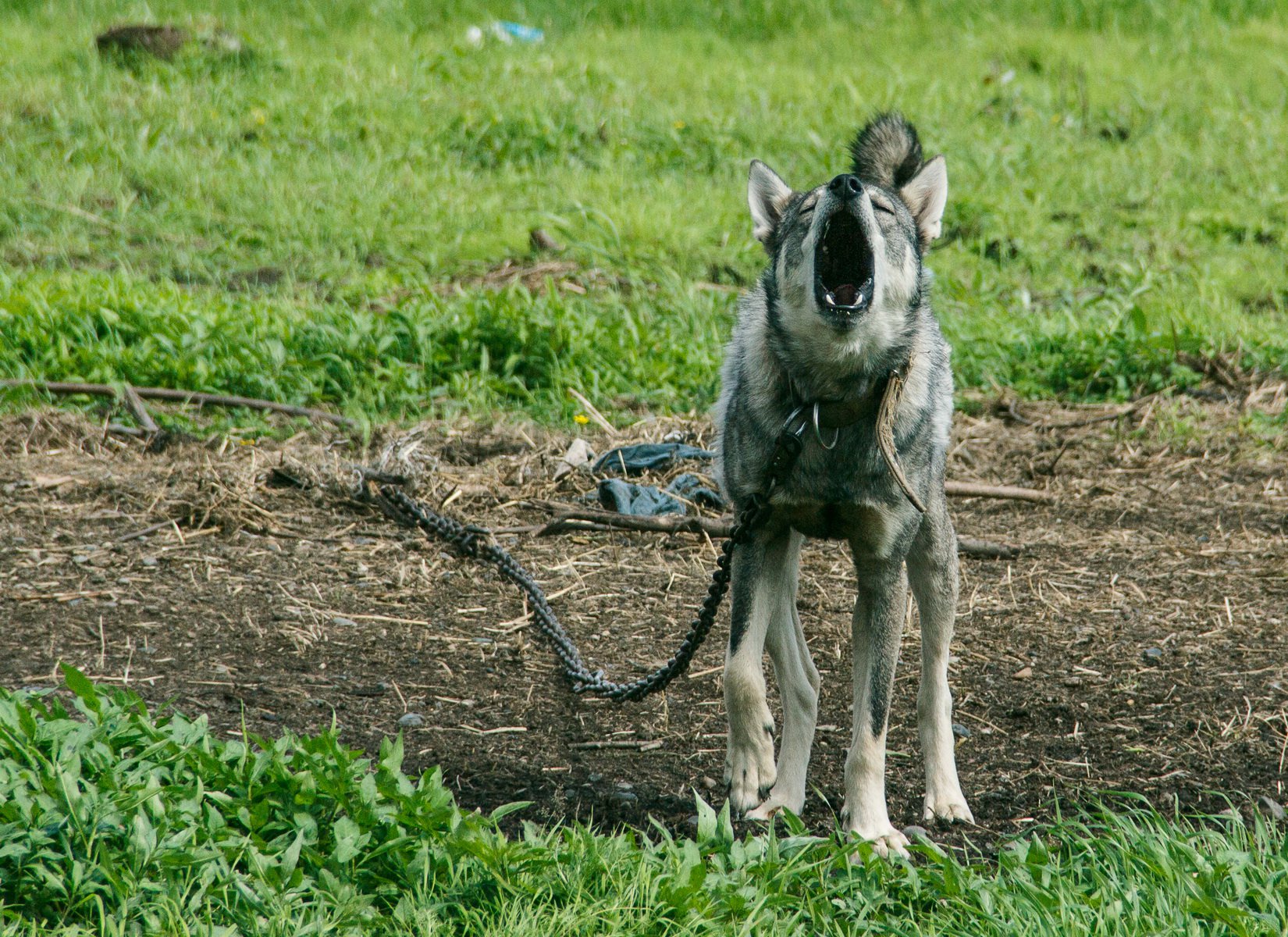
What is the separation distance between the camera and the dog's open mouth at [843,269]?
3312mm

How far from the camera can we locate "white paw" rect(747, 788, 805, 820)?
11.3ft

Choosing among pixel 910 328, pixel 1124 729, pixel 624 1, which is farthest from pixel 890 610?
pixel 624 1

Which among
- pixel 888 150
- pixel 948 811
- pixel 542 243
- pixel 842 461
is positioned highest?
pixel 888 150

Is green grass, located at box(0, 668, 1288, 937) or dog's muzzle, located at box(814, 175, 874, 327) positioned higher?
dog's muzzle, located at box(814, 175, 874, 327)

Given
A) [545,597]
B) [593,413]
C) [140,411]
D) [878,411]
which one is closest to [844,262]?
[878,411]

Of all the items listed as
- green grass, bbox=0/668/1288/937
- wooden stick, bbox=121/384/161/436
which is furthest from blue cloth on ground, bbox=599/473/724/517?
green grass, bbox=0/668/1288/937

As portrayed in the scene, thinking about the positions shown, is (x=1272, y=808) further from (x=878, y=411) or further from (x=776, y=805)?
(x=878, y=411)

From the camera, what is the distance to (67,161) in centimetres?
986

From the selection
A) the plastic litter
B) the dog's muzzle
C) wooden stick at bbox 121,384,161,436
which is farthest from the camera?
the plastic litter

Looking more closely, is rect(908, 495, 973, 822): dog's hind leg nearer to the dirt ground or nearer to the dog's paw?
the dog's paw

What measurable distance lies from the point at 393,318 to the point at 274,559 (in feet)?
7.57

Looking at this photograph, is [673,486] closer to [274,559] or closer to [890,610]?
[274,559]

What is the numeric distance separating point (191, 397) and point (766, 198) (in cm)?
387

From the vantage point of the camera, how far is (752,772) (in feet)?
11.4
